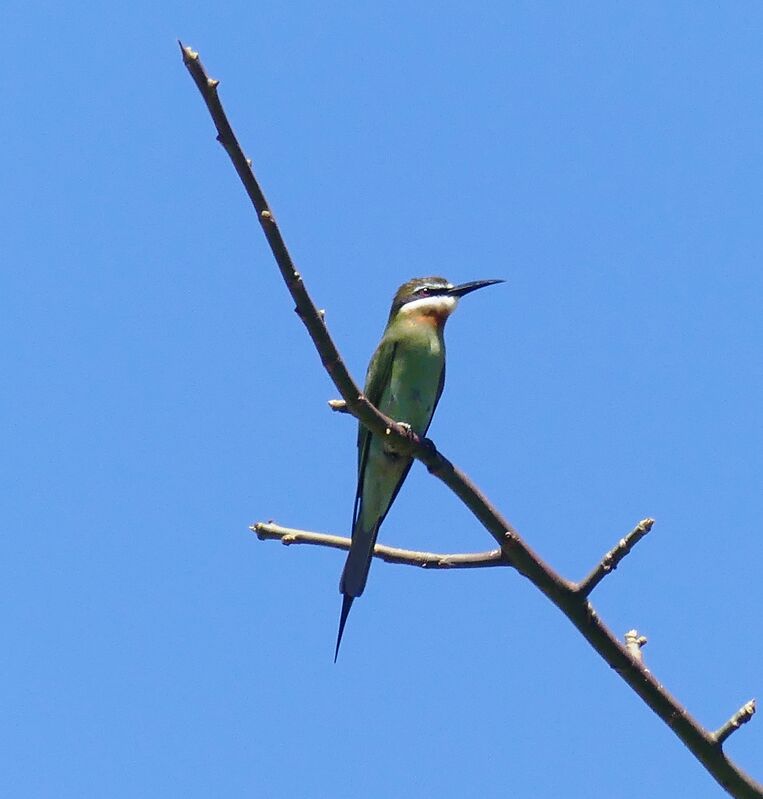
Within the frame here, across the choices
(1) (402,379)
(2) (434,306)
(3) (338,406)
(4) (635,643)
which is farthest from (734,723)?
(2) (434,306)

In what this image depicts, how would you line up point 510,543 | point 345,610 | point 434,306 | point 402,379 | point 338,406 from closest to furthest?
1. point 510,543
2. point 338,406
3. point 345,610
4. point 402,379
5. point 434,306

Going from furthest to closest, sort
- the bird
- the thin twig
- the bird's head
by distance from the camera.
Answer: the bird's head
the bird
the thin twig

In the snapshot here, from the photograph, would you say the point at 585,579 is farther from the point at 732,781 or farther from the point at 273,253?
the point at 273,253

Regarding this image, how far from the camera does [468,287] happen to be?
5406 mm

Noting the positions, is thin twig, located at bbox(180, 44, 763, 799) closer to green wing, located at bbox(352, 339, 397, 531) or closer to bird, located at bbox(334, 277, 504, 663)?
bird, located at bbox(334, 277, 504, 663)

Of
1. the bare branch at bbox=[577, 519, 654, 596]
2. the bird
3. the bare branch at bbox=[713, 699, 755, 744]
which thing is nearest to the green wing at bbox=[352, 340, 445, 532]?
the bird

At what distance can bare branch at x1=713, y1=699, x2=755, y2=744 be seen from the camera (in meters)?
2.48

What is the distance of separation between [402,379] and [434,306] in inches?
19.0

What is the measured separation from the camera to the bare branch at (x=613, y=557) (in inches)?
105

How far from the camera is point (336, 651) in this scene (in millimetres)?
3545

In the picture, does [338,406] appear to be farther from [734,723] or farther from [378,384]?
[378,384]

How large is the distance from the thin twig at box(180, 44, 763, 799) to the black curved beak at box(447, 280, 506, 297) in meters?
2.49

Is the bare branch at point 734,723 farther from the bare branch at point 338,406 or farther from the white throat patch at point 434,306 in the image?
the white throat patch at point 434,306

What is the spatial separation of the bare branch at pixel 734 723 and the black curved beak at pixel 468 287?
3104 mm
